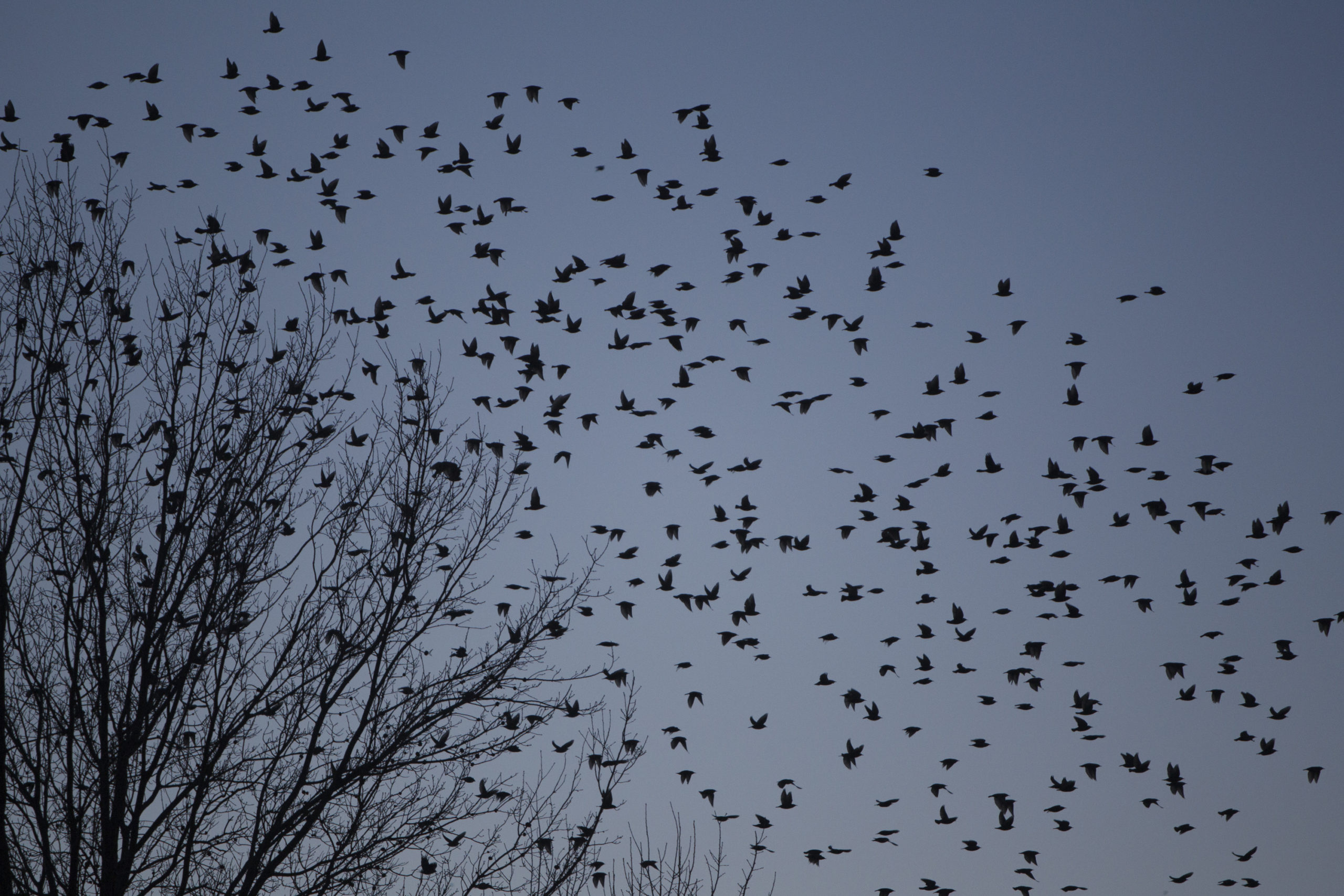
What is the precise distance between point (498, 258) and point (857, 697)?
8501 mm

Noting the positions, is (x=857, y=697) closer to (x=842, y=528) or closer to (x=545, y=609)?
(x=842, y=528)

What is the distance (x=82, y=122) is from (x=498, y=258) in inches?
208

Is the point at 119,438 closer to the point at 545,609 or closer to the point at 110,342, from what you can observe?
the point at 110,342

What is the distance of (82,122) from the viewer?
13.6 meters

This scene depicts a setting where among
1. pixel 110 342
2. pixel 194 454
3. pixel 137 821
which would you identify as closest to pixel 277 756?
pixel 137 821

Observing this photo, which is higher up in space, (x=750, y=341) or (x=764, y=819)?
(x=750, y=341)

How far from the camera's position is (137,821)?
32.4ft

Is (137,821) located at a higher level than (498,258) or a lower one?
lower

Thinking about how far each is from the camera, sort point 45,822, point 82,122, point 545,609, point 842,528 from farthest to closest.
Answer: point 842,528 → point 82,122 → point 545,609 → point 45,822

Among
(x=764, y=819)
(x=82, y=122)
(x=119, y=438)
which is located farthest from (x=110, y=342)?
(x=764, y=819)

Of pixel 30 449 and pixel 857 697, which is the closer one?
pixel 30 449

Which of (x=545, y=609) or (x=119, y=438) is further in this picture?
(x=545, y=609)

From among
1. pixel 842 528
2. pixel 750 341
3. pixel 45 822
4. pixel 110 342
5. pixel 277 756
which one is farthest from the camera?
pixel 842 528

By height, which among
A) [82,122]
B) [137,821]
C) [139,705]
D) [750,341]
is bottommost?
[137,821]
